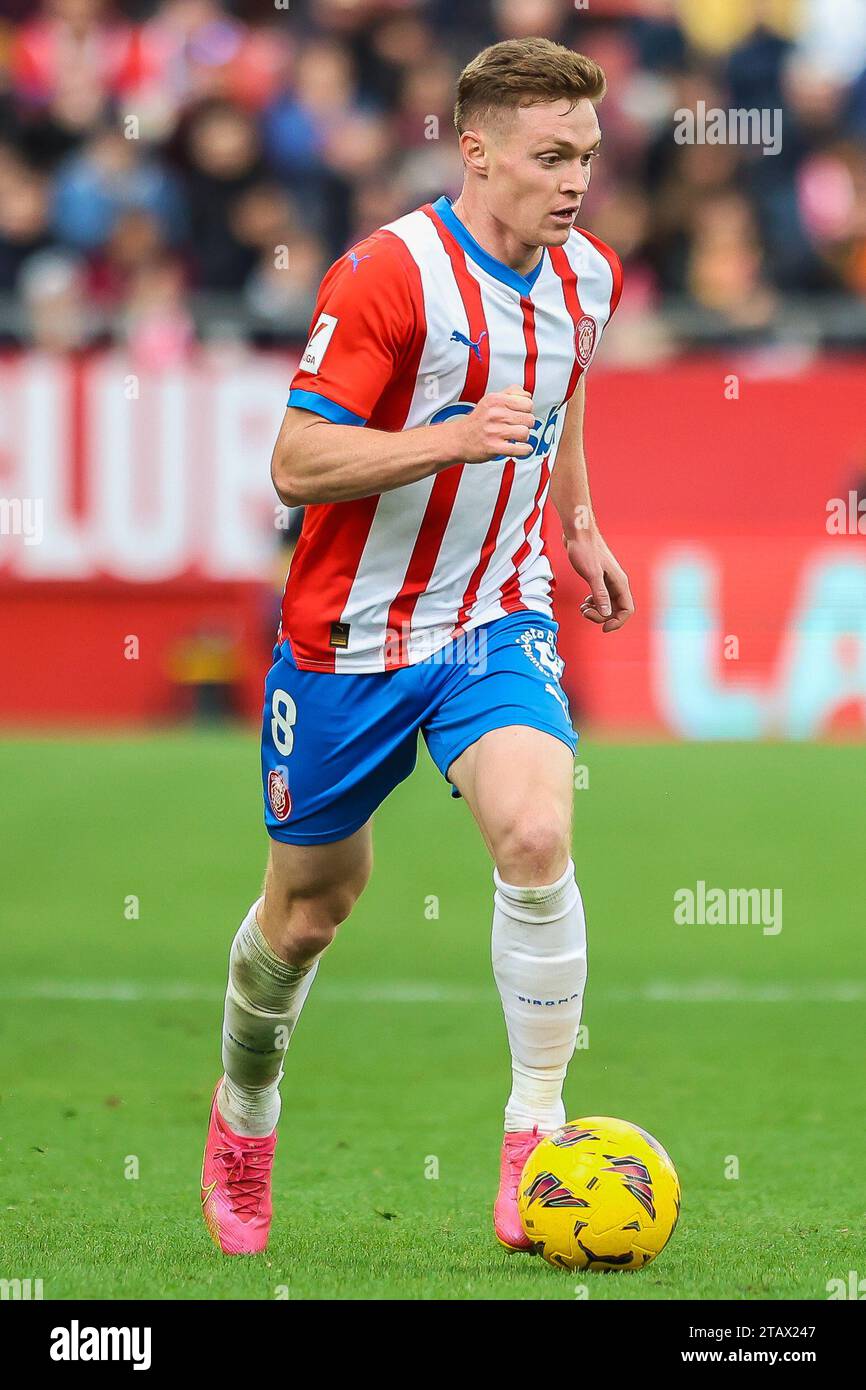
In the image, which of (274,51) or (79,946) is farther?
(274,51)

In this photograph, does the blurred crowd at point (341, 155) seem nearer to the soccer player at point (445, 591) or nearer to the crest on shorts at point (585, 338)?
the crest on shorts at point (585, 338)

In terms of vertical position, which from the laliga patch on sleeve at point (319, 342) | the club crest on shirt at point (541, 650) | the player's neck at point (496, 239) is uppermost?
the player's neck at point (496, 239)

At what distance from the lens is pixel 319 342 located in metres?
4.38

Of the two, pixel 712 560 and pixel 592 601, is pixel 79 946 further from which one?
pixel 712 560

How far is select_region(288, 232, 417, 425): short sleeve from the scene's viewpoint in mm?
4332

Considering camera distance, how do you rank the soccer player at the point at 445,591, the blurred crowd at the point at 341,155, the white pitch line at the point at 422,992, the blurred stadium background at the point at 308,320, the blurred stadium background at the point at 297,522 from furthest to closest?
the blurred crowd at the point at 341,155 < the blurred stadium background at the point at 308,320 < the white pitch line at the point at 422,992 < the blurred stadium background at the point at 297,522 < the soccer player at the point at 445,591

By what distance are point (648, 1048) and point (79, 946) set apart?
2498 millimetres

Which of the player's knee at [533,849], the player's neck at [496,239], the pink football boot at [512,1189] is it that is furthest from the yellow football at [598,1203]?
the player's neck at [496,239]

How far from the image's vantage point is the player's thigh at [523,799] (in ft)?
13.9

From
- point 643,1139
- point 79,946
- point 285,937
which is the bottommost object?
point 79,946

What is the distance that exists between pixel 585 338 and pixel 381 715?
0.94m

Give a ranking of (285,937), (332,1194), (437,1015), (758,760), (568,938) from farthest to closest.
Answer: (758,760) < (437,1015) < (332,1194) < (285,937) < (568,938)
